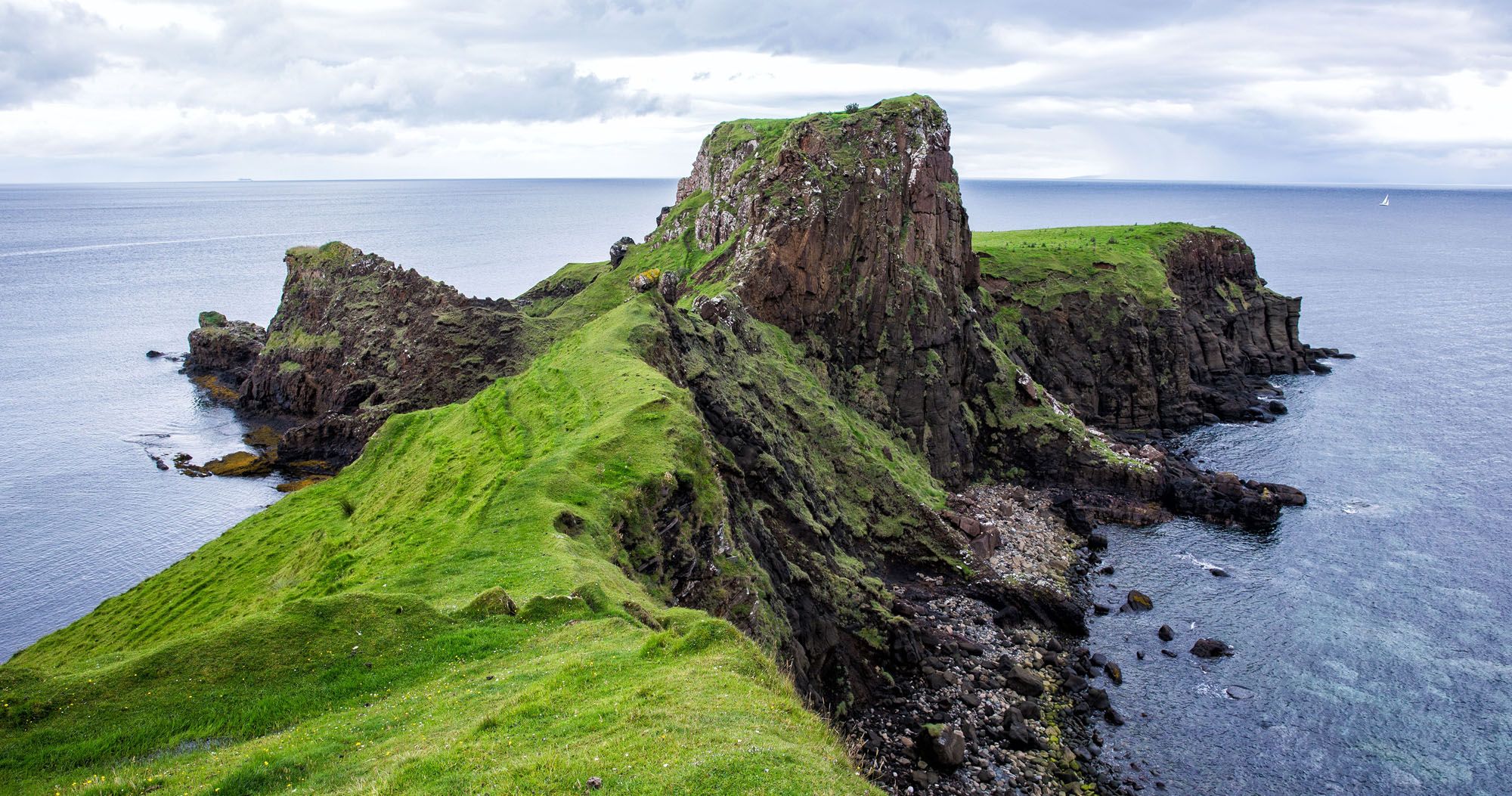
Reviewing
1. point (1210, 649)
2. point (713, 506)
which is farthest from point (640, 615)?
point (1210, 649)

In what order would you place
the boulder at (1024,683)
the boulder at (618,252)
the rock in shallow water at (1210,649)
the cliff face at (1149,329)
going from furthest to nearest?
the boulder at (618,252)
the cliff face at (1149,329)
the rock in shallow water at (1210,649)
the boulder at (1024,683)

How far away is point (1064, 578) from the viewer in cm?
6525

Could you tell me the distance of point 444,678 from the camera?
78.1 feet

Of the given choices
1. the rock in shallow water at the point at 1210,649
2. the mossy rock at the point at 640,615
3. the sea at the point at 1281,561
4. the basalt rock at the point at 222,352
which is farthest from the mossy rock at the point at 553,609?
the basalt rock at the point at 222,352

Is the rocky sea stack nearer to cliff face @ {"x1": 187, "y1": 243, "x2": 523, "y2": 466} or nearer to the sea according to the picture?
cliff face @ {"x1": 187, "y1": 243, "x2": 523, "y2": 466}

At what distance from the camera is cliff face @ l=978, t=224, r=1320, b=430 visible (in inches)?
4156

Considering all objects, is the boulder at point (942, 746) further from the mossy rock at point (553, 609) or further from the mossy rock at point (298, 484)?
the mossy rock at point (298, 484)

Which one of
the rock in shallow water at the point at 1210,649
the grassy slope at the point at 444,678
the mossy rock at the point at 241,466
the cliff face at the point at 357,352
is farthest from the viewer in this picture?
the cliff face at the point at 357,352

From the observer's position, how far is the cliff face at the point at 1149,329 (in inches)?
4156

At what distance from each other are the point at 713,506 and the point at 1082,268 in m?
91.2

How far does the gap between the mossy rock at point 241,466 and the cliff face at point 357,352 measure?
213 cm

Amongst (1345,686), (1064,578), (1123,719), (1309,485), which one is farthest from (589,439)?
(1309,485)

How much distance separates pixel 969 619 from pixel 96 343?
153 metres

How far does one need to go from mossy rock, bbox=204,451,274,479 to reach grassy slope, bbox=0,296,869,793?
48021mm
